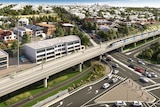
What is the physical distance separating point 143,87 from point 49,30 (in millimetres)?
57436

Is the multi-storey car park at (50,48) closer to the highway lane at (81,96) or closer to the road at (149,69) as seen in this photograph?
the road at (149,69)

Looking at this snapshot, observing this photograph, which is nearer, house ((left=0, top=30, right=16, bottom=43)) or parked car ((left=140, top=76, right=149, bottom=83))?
parked car ((left=140, top=76, right=149, bottom=83))

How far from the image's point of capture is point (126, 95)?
148 feet

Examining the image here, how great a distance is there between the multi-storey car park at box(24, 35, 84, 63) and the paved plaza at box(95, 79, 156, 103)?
23.9m

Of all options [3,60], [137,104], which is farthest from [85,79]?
[3,60]

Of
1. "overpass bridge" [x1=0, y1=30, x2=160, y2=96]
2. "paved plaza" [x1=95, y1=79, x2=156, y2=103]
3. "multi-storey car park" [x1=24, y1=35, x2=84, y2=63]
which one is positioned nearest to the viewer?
"overpass bridge" [x1=0, y1=30, x2=160, y2=96]

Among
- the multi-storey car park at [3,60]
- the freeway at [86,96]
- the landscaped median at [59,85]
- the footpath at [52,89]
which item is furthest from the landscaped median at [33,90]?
the multi-storey car park at [3,60]

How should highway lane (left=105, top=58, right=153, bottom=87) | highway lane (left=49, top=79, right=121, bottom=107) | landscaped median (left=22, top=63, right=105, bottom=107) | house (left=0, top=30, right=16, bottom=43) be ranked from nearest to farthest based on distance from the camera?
1. highway lane (left=49, top=79, right=121, bottom=107)
2. landscaped median (left=22, top=63, right=105, bottom=107)
3. highway lane (left=105, top=58, right=153, bottom=87)
4. house (left=0, top=30, right=16, bottom=43)

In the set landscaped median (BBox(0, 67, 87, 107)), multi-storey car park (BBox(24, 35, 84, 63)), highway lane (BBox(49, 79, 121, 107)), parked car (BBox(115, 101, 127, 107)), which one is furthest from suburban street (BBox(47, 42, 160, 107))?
multi-storey car park (BBox(24, 35, 84, 63))

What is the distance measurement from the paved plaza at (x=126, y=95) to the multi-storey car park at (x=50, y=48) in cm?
2388

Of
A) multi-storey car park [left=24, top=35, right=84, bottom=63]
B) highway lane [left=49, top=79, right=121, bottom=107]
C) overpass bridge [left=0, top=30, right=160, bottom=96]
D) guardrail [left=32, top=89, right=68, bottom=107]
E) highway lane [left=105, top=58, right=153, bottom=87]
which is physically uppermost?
multi-storey car park [left=24, top=35, right=84, bottom=63]

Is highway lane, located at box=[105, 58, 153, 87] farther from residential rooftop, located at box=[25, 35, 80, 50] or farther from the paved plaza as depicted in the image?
residential rooftop, located at box=[25, 35, 80, 50]

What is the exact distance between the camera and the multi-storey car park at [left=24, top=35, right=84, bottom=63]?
5938 cm

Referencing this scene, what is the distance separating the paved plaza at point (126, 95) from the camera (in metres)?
43.6
